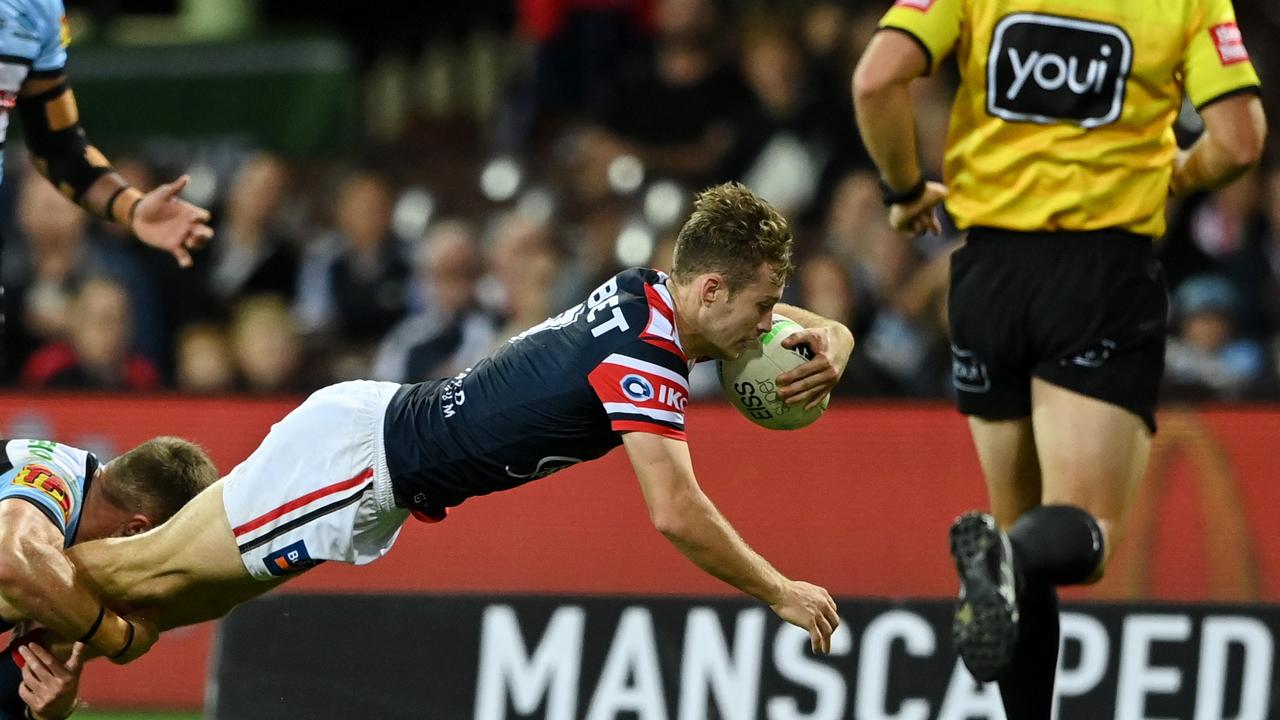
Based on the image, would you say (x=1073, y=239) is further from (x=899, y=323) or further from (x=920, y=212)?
(x=899, y=323)

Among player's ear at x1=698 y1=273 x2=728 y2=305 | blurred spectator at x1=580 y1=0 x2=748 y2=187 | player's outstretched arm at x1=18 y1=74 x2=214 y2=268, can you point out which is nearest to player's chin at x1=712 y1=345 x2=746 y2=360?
player's ear at x1=698 y1=273 x2=728 y2=305

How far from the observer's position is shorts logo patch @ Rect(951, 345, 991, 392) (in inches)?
202

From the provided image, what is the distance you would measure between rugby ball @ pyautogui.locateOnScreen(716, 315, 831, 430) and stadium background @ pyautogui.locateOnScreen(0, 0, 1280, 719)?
111 centimetres

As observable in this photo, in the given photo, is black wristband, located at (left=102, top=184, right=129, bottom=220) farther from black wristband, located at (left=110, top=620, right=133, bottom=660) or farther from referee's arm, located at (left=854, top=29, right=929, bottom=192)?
referee's arm, located at (left=854, top=29, right=929, bottom=192)

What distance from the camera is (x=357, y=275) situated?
10.1 meters

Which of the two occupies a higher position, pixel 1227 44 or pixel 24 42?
pixel 1227 44

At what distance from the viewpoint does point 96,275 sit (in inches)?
381

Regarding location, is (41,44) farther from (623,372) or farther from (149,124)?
(149,124)

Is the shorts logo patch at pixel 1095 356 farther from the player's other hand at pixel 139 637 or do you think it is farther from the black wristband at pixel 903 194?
the player's other hand at pixel 139 637

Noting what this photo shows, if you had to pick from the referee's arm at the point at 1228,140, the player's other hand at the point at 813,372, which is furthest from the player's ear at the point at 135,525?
the referee's arm at the point at 1228,140

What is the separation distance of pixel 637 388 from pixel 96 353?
4900 millimetres

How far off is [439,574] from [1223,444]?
3.08 metres

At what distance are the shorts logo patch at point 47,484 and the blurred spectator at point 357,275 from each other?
175 inches

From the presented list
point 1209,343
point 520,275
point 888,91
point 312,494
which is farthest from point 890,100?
point 520,275
